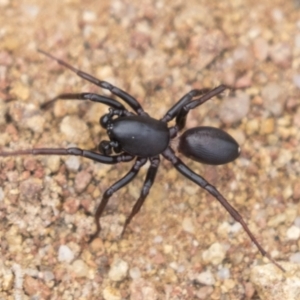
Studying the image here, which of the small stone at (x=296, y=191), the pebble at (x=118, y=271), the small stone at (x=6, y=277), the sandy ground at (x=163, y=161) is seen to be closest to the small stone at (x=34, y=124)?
the sandy ground at (x=163, y=161)

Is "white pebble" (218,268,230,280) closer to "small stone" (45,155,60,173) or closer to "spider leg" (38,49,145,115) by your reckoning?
"spider leg" (38,49,145,115)

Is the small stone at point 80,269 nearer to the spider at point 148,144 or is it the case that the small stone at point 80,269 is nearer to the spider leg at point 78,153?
the spider at point 148,144

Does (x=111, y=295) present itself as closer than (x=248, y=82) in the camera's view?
Yes

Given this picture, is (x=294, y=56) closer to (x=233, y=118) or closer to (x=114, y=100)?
(x=233, y=118)

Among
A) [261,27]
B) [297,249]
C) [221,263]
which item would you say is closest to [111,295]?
[221,263]

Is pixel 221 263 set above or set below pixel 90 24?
below
